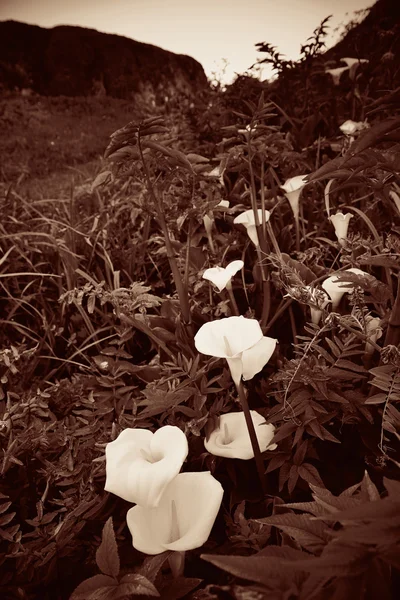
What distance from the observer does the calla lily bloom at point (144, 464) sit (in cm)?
50

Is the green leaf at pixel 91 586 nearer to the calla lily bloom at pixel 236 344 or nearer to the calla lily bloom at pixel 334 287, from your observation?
the calla lily bloom at pixel 236 344

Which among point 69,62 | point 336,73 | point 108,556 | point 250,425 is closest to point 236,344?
point 250,425

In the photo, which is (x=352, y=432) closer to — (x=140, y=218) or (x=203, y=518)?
(x=203, y=518)

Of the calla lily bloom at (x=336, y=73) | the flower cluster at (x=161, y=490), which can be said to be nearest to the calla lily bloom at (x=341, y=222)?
the flower cluster at (x=161, y=490)

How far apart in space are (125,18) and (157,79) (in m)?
2.62

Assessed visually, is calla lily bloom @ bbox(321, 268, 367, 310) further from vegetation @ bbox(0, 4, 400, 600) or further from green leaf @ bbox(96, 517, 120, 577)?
green leaf @ bbox(96, 517, 120, 577)

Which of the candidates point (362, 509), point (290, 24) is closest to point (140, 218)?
point (290, 24)

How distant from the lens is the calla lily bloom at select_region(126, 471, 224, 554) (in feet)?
1.72

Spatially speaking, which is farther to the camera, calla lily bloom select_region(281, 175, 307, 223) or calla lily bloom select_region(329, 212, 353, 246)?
calla lily bloom select_region(281, 175, 307, 223)

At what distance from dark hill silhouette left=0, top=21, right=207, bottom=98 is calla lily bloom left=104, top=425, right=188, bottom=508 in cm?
460

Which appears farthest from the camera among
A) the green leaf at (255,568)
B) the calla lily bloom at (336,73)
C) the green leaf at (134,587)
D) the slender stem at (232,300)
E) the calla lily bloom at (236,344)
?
the calla lily bloom at (336,73)

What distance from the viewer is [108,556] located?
1.55 feet

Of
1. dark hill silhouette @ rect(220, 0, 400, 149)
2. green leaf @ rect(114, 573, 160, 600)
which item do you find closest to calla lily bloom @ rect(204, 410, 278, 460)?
green leaf @ rect(114, 573, 160, 600)

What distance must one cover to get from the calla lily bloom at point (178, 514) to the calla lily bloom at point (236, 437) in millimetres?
85
